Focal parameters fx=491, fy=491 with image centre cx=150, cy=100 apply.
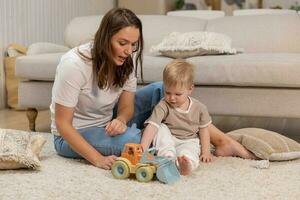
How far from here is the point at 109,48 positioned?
5.54 feet

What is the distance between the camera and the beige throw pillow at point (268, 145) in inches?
74.0

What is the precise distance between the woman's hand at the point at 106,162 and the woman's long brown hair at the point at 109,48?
257mm

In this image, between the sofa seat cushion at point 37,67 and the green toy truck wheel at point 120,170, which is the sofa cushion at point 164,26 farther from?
the green toy truck wheel at point 120,170

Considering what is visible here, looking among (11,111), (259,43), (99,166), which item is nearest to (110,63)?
(99,166)

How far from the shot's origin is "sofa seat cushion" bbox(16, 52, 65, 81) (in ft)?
8.10

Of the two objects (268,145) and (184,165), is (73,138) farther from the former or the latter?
(268,145)

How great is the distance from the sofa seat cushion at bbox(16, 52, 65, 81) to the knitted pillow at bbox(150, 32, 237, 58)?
543mm

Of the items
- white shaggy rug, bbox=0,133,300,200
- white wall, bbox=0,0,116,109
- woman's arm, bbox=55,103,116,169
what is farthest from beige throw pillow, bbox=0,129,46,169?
white wall, bbox=0,0,116,109

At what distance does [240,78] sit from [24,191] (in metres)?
1.16

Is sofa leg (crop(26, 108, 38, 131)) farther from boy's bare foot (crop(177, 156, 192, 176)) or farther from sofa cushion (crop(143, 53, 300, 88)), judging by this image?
boy's bare foot (crop(177, 156, 192, 176))

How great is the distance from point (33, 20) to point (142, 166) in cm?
252

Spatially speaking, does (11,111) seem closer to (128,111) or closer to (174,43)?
(174,43)

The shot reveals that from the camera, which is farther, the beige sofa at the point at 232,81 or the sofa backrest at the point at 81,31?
the sofa backrest at the point at 81,31

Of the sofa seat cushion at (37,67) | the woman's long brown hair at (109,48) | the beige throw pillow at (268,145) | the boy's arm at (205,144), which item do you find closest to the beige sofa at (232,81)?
the sofa seat cushion at (37,67)
